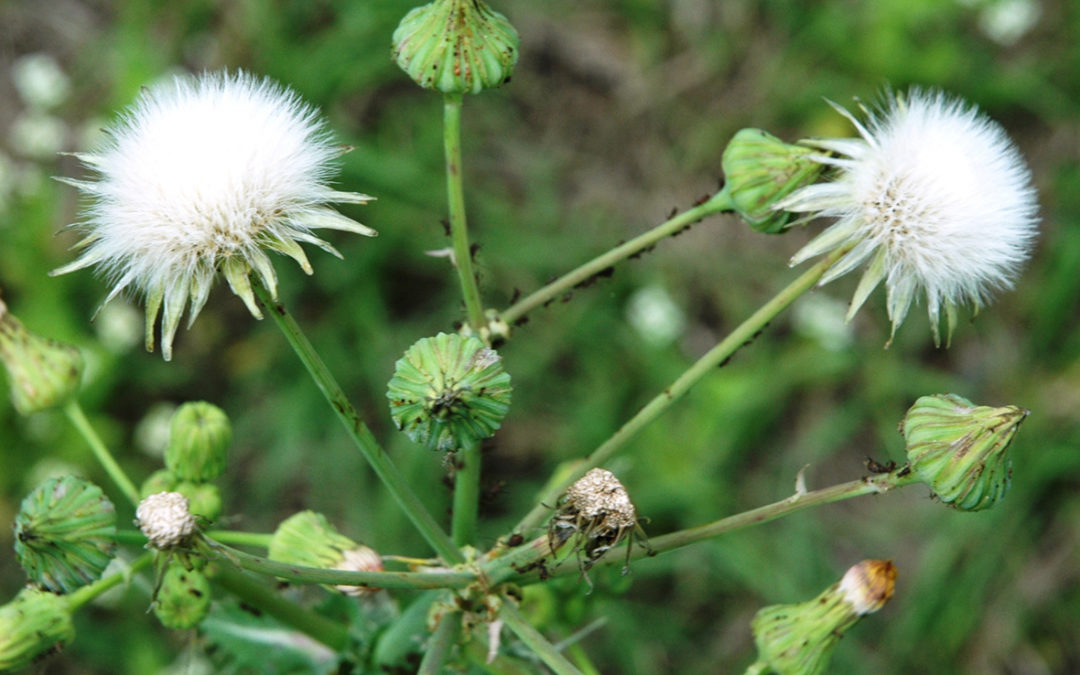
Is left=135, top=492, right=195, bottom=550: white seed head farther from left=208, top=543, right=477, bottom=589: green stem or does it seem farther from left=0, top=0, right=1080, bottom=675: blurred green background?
left=0, top=0, right=1080, bottom=675: blurred green background

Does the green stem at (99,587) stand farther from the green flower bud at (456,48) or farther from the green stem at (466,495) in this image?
the green flower bud at (456,48)

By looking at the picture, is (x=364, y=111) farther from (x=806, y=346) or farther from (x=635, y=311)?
(x=806, y=346)

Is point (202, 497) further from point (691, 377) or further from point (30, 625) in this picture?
point (691, 377)

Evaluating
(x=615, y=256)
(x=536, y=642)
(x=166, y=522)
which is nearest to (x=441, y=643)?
(x=536, y=642)

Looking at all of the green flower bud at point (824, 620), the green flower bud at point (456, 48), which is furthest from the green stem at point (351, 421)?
the green flower bud at point (824, 620)

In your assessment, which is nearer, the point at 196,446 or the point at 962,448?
the point at 962,448

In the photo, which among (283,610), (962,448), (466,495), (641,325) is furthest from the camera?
(641,325)

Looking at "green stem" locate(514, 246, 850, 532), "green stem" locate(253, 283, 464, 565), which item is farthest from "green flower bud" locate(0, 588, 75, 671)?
"green stem" locate(514, 246, 850, 532)
